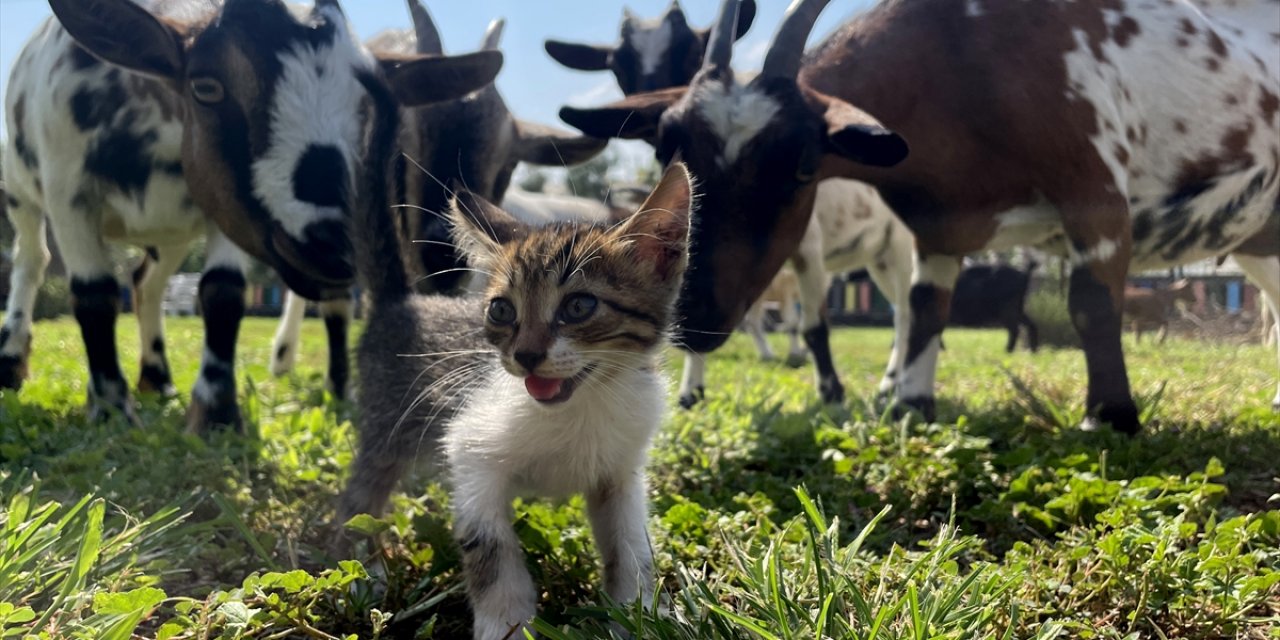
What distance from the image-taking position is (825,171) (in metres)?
3.92

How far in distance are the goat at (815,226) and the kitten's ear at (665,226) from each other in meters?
2.22

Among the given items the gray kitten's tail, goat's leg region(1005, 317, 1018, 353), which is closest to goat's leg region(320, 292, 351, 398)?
the gray kitten's tail

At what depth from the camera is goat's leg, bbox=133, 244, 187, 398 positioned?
5648mm

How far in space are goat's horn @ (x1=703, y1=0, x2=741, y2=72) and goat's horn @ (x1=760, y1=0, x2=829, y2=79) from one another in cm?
16

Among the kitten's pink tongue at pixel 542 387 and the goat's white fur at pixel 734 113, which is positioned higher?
the goat's white fur at pixel 734 113

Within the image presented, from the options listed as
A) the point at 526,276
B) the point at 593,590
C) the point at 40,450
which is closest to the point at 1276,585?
the point at 593,590

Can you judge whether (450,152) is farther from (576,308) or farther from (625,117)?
(576,308)

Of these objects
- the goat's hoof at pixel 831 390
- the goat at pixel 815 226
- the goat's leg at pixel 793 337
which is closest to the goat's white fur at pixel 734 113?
the goat at pixel 815 226

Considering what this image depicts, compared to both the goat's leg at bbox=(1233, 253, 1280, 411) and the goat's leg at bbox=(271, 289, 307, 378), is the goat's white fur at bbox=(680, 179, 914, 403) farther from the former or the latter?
the goat's leg at bbox=(271, 289, 307, 378)

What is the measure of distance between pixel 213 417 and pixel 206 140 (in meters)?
1.26

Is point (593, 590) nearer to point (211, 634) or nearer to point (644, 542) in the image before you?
point (644, 542)

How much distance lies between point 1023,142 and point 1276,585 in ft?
7.48

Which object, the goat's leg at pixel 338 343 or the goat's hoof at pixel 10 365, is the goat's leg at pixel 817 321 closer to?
the goat's leg at pixel 338 343

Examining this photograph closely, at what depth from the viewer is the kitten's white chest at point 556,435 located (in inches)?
92.3
